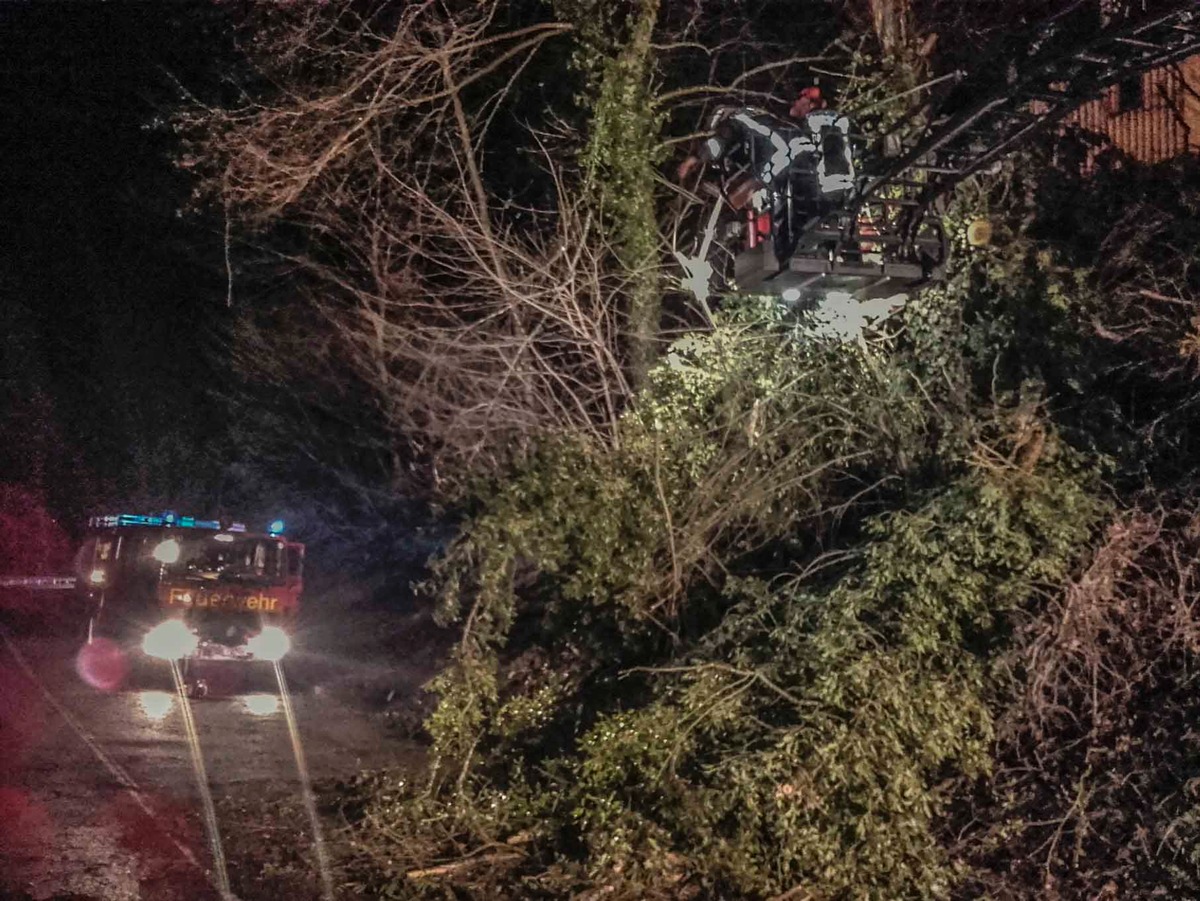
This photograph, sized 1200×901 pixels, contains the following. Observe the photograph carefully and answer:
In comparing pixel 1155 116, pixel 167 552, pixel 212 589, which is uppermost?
pixel 1155 116

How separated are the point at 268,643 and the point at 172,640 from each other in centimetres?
114

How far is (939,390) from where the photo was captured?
34.8ft

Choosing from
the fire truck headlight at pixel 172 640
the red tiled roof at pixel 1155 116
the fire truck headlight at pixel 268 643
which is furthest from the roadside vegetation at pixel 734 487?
the fire truck headlight at pixel 172 640

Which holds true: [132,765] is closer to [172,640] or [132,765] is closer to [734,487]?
[172,640]

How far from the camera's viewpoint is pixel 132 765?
11.1 m

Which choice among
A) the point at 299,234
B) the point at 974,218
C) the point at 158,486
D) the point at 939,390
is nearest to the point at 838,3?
the point at 974,218

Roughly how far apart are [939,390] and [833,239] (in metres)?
2.44

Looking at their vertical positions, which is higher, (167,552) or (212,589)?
(167,552)

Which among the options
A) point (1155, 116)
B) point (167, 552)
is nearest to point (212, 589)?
point (167, 552)

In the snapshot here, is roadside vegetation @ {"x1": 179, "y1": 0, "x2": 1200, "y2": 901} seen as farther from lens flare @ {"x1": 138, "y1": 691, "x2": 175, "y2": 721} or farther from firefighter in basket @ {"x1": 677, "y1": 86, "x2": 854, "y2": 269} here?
lens flare @ {"x1": 138, "y1": 691, "x2": 175, "y2": 721}

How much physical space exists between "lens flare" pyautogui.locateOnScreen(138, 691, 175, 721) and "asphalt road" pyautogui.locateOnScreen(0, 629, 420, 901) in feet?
0.07

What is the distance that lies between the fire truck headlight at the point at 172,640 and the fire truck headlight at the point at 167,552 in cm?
75

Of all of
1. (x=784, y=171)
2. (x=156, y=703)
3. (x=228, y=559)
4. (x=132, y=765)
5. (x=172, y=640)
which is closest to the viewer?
(x=784, y=171)

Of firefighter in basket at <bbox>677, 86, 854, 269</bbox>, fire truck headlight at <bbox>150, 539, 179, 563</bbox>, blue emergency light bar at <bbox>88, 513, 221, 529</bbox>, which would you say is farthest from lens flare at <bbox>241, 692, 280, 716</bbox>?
firefighter in basket at <bbox>677, 86, 854, 269</bbox>
